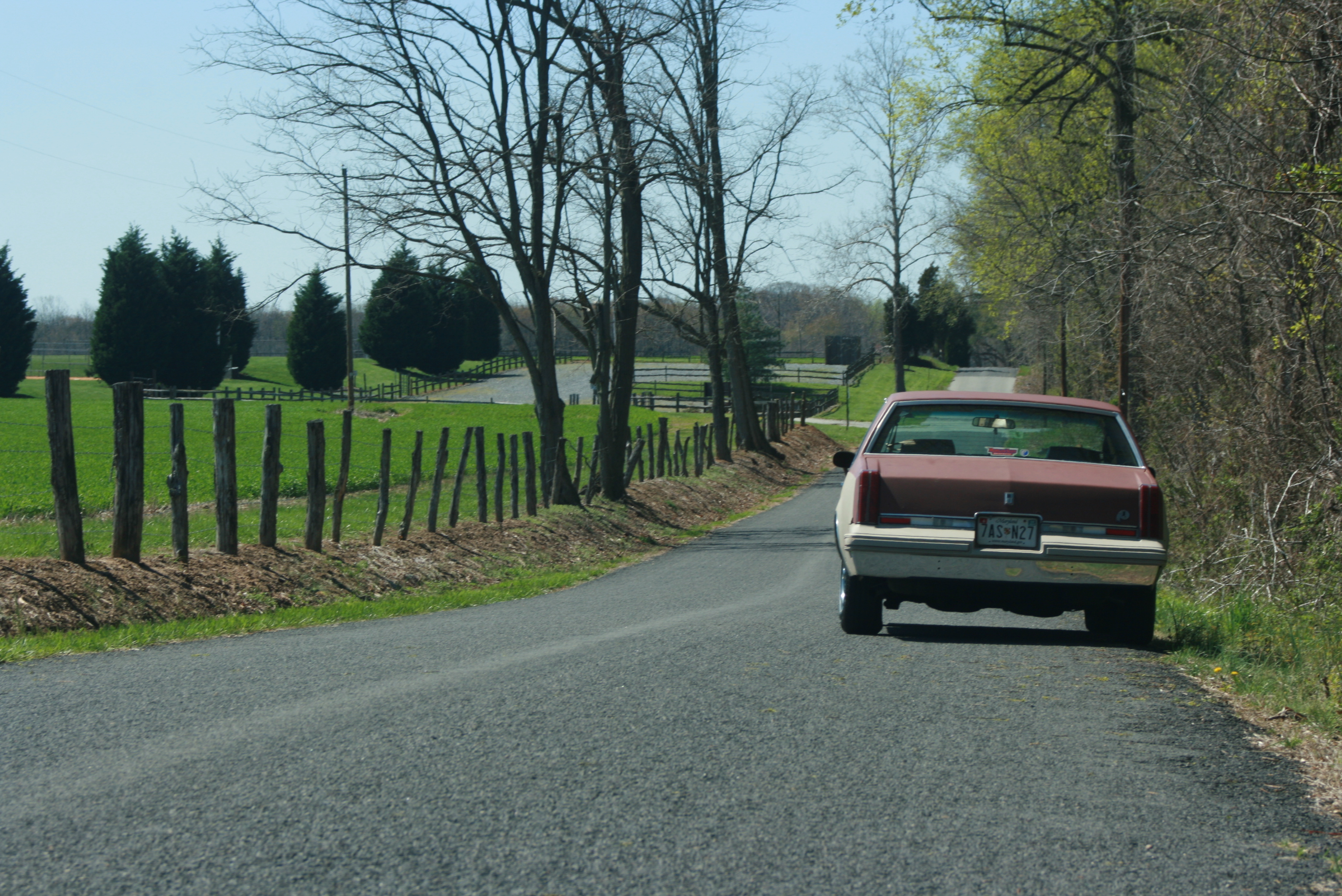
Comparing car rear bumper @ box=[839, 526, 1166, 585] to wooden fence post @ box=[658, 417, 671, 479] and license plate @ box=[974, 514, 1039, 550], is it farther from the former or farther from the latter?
wooden fence post @ box=[658, 417, 671, 479]

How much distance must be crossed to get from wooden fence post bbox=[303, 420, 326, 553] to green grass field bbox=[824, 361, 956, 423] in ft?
199

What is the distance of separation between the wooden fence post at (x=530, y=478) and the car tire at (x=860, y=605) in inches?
472

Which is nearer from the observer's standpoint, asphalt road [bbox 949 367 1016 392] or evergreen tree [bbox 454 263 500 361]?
asphalt road [bbox 949 367 1016 392]

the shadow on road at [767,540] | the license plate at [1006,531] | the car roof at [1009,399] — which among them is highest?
the car roof at [1009,399]

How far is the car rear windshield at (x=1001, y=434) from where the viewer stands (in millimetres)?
8773

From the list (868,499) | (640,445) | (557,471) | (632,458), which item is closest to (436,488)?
(557,471)

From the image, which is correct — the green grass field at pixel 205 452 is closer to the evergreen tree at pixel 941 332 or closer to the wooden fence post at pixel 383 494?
the wooden fence post at pixel 383 494

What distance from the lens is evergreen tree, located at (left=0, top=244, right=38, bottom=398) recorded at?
69.5 metres

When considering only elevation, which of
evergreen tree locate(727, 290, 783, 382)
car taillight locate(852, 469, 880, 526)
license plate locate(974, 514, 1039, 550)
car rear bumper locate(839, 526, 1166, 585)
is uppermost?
evergreen tree locate(727, 290, 783, 382)

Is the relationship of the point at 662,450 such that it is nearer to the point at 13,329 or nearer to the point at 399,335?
the point at 13,329

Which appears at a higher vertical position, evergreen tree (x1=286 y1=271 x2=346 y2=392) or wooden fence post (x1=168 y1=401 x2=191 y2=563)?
evergreen tree (x1=286 y1=271 x2=346 y2=392)

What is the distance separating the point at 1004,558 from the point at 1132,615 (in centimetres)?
144

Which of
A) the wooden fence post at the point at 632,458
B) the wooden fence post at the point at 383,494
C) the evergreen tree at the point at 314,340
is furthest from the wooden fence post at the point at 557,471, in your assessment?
the evergreen tree at the point at 314,340

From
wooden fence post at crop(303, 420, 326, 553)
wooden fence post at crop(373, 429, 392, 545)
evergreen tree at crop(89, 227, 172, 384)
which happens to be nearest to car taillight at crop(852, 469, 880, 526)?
wooden fence post at crop(303, 420, 326, 553)
